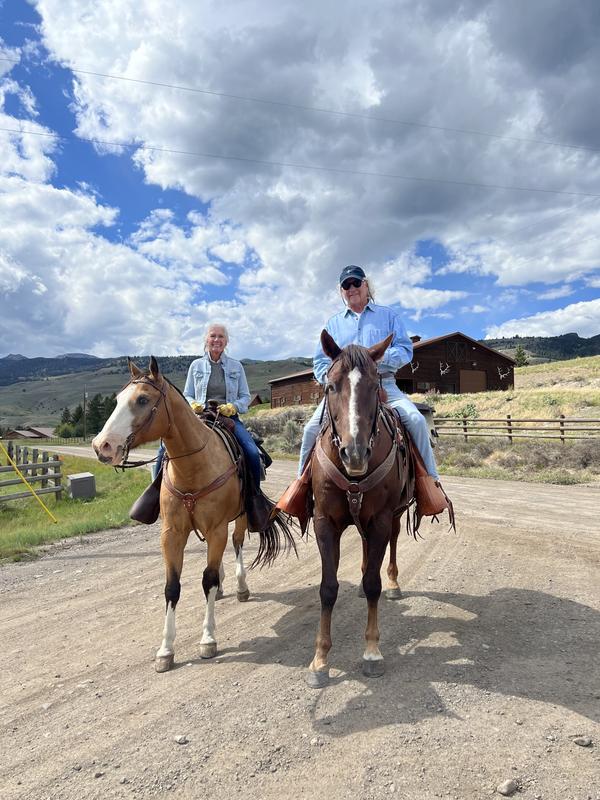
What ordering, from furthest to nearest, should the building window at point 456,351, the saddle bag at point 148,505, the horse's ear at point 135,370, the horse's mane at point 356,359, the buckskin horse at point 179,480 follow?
the building window at point 456,351
the saddle bag at point 148,505
the horse's ear at point 135,370
the buckskin horse at point 179,480
the horse's mane at point 356,359

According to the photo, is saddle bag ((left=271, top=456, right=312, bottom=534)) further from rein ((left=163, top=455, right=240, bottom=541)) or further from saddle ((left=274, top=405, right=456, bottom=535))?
rein ((left=163, top=455, right=240, bottom=541))

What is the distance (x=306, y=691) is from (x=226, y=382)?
3592mm

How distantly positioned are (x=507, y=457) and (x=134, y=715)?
18100 millimetres

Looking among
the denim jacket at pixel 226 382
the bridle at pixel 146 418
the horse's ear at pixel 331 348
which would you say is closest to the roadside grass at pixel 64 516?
the denim jacket at pixel 226 382

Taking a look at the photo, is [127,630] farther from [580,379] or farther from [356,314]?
[580,379]

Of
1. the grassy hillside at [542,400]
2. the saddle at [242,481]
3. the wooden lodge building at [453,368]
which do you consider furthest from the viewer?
the wooden lodge building at [453,368]

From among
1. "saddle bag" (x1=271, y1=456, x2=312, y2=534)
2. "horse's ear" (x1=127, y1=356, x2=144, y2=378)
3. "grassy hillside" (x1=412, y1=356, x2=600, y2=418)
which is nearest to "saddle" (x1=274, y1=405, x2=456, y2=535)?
"saddle bag" (x1=271, y1=456, x2=312, y2=534)

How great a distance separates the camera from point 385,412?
4348mm

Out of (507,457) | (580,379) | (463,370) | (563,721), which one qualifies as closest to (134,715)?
(563,721)

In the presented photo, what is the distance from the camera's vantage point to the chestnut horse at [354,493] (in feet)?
11.5

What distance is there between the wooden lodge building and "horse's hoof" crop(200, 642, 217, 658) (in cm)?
3875

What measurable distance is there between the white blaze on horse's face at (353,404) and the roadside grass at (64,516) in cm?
741

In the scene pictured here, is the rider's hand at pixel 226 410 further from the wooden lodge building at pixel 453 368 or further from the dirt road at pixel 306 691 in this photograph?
the wooden lodge building at pixel 453 368

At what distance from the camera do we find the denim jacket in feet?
19.3
